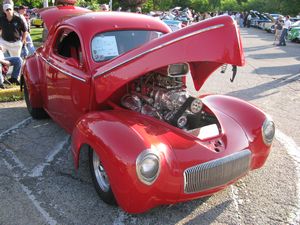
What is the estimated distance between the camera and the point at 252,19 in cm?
3762

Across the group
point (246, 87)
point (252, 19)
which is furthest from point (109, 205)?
point (252, 19)

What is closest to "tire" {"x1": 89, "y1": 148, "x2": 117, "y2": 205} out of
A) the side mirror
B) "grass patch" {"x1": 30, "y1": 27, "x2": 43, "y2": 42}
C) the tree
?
the side mirror

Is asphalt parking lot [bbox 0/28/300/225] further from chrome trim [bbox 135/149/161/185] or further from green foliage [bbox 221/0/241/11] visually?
green foliage [bbox 221/0/241/11]

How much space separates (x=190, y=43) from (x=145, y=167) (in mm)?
1165

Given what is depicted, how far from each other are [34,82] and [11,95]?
1789 mm

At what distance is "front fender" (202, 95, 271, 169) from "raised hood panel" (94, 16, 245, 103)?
2.97 feet

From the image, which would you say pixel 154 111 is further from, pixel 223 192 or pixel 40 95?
pixel 40 95

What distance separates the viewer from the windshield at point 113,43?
14.5ft

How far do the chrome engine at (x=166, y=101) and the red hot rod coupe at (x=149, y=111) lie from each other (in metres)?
0.01

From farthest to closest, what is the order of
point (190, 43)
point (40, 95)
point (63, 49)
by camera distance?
point (40, 95) → point (63, 49) → point (190, 43)

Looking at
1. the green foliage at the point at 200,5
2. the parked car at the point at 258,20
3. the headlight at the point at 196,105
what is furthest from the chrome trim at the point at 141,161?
the green foliage at the point at 200,5

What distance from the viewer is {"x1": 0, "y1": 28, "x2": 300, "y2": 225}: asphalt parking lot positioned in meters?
3.42

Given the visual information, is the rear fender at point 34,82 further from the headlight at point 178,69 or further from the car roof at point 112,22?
the headlight at point 178,69

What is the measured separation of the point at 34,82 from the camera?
5664 millimetres
